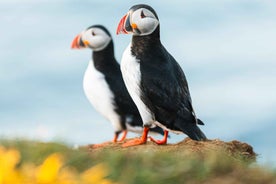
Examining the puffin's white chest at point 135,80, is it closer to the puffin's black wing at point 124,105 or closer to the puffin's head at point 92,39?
the puffin's black wing at point 124,105

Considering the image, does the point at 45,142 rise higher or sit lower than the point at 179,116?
lower

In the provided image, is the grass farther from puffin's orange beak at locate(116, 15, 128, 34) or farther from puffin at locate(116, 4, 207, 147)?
puffin's orange beak at locate(116, 15, 128, 34)

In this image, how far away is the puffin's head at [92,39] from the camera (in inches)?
460

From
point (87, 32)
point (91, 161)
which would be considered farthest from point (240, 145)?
point (91, 161)

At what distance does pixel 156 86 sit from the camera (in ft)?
29.5

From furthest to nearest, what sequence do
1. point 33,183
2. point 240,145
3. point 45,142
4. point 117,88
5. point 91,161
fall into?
1. point 117,88
2. point 240,145
3. point 45,142
4. point 91,161
5. point 33,183

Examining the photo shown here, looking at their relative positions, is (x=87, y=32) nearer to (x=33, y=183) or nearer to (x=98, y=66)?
(x=98, y=66)

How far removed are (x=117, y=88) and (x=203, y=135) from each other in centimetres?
231

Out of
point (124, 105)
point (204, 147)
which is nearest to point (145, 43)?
point (204, 147)

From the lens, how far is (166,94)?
9062mm

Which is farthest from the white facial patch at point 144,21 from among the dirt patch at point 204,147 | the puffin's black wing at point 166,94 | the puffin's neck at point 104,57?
the puffin's neck at point 104,57

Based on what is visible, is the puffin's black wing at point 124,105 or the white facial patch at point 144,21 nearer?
the white facial patch at point 144,21

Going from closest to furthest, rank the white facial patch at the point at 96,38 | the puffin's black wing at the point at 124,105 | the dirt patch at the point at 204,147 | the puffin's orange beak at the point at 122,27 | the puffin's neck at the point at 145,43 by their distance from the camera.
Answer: the dirt patch at the point at 204,147 < the puffin's neck at the point at 145,43 < the puffin's orange beak at the point at 122,27 < the puffin's black wing at the point at 124,105 < the white facial patch at the point at 96,38

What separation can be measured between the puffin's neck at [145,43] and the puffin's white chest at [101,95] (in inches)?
81.6
